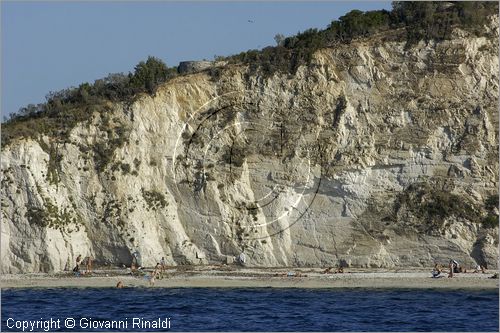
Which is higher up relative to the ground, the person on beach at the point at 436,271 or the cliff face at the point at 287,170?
the cliff face at the point at 287,170

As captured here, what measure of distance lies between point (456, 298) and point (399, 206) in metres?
6.98

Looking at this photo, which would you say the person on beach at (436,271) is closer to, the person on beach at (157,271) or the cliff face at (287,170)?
the cliff face at (287,170)

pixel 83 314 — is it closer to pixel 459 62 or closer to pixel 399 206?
pixel 399 206

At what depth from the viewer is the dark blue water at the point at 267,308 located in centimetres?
4041

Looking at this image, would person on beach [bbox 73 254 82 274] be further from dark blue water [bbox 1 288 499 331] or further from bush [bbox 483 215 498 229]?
bush [bbox 483 215 498 229]

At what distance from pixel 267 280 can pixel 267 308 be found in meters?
5.02

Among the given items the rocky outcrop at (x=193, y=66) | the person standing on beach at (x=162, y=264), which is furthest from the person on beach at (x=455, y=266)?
the rocky outcrop at (x=193, y=66)

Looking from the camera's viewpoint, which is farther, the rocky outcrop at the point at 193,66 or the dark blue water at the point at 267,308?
the rocky outcrop at the point at 193,66

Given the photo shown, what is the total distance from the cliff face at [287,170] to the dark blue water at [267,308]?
12.4ft

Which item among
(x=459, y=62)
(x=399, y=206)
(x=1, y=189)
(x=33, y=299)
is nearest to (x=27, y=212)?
(x=1, y=189)

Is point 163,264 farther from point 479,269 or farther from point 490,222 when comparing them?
point 490,222

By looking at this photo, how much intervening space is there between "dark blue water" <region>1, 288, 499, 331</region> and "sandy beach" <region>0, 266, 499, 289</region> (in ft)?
1.94

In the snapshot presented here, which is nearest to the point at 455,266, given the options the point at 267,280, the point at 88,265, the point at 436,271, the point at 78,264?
the point at 436,271

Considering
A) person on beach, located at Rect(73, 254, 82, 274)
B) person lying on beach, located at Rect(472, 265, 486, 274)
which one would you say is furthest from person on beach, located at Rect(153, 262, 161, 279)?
person lying on beach, located at Rect(472, 265, 486, 274)
